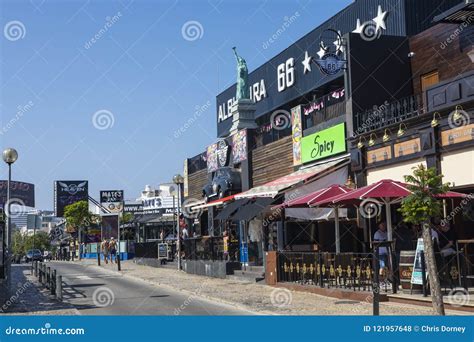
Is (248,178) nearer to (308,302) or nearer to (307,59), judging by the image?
(307,59)

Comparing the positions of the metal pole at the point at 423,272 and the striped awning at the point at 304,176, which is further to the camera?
the striped awning at the point at 304,176

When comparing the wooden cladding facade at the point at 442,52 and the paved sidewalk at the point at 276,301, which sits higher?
the wooden cladding facade at the point at 442,52

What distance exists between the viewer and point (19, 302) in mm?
16062

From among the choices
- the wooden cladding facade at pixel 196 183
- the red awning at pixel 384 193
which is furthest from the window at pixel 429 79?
the wooden cladding facade at pixel 196 183

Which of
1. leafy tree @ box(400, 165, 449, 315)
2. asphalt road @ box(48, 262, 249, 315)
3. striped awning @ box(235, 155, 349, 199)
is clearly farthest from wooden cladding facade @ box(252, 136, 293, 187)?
leafy tree @ box(400, 165, 449, 315)

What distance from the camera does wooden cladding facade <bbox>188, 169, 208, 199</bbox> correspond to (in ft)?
122

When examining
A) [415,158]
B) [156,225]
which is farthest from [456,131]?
[156,225]

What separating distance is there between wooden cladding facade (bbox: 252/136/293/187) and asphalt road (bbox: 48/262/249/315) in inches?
310

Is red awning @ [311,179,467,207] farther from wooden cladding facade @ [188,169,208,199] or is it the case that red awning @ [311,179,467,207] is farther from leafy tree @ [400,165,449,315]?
wooden cladding facade @ [188,169,208,199]

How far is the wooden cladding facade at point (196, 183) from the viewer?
3706 centimetres

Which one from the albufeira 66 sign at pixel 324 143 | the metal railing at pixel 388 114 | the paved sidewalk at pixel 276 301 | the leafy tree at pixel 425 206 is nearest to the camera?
the leafy tree at pixel 425 206

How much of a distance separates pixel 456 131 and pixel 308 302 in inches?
237

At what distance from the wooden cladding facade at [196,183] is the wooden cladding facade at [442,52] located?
1788 cm

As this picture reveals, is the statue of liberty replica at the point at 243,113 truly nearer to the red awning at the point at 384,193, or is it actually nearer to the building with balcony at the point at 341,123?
the building with balcony at the point at 341,123
